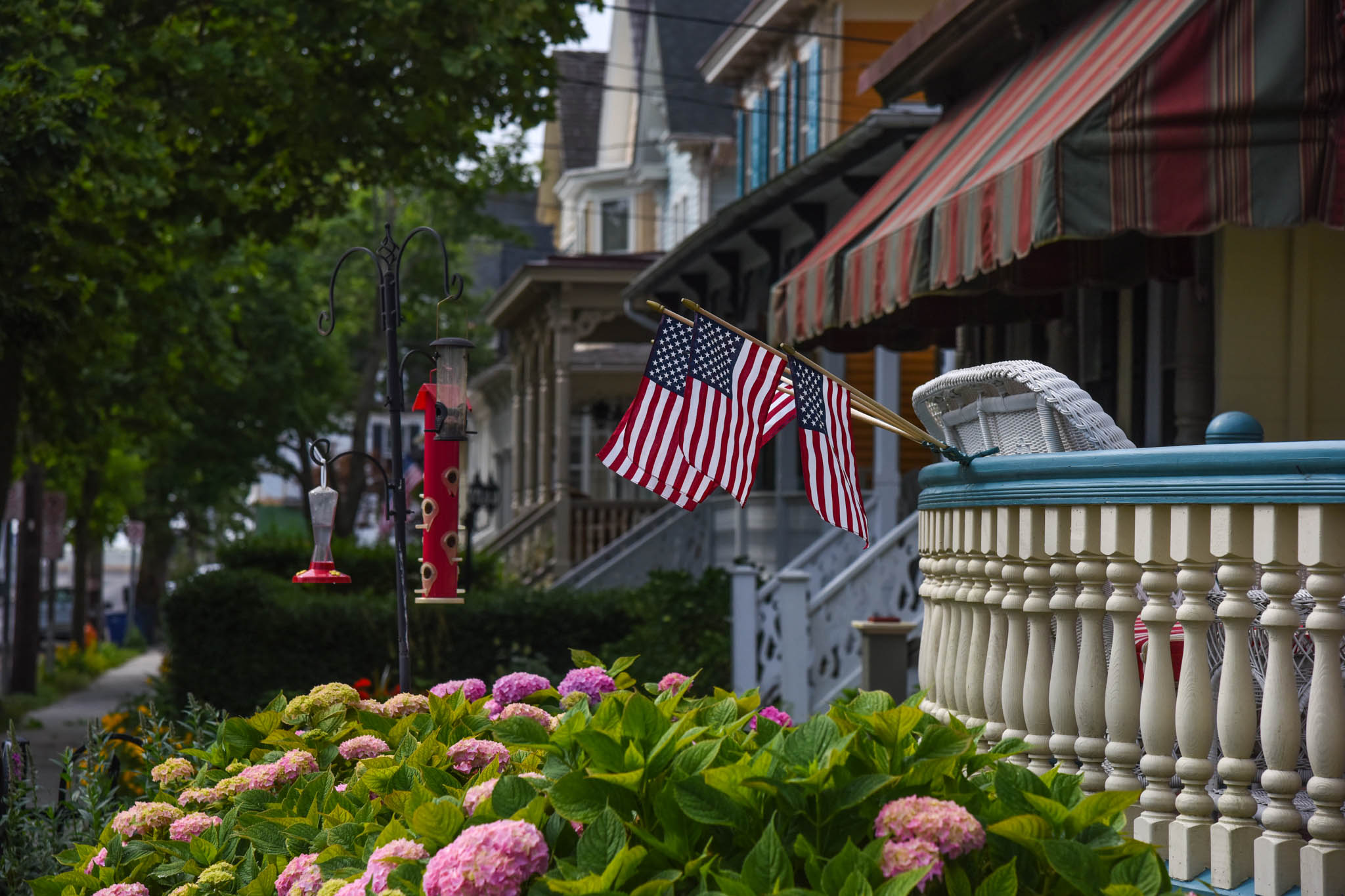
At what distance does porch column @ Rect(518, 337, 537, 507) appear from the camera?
26.6 meters

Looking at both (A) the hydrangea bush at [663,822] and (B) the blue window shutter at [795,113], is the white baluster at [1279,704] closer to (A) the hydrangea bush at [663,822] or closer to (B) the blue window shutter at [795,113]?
(A) the hydrangea bush at [663,822]

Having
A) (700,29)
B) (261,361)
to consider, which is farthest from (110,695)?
(700,29)

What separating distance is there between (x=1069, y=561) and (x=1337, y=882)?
3.50ft

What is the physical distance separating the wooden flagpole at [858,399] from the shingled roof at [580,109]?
34.4 m

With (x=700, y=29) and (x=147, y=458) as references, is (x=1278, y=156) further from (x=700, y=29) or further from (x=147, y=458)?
→ (x=147, y=458)

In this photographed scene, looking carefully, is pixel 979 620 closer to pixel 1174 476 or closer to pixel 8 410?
pixel 1174 476

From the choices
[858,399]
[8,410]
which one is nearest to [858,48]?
[8,410]

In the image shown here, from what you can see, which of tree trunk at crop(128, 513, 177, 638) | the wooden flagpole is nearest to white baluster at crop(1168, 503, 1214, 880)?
the wooden flagpole

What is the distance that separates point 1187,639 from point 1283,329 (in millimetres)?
5267

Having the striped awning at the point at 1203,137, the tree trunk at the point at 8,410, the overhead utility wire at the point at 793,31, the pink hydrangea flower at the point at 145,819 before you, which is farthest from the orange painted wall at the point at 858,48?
the pink hydrangea flower at the point at 145,819

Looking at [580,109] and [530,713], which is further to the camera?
[580,109]

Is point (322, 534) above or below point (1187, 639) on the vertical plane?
above

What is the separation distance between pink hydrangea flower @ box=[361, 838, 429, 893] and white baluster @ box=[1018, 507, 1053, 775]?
1.96m

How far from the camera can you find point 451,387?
18.9 feet
